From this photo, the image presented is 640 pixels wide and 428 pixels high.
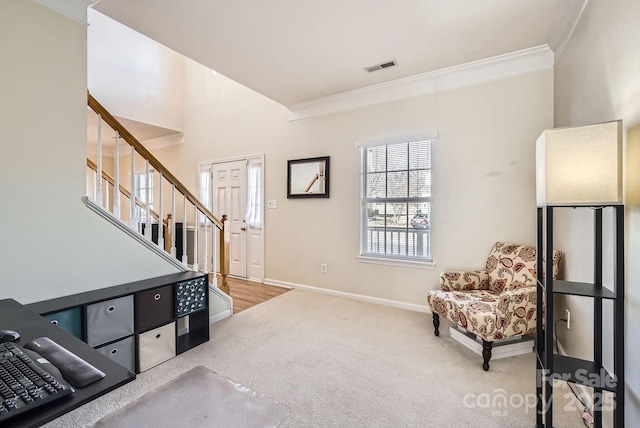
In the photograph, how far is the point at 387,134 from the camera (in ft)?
11.9

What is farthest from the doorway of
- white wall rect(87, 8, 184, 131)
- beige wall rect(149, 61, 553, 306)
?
white wall rect(87, 8, 184, 131)

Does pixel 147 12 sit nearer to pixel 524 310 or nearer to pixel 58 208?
pixel 58 208

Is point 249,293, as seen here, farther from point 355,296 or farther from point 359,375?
point 359,375

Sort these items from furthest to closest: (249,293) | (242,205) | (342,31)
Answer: (242,205) → (249,293) → (342,31)

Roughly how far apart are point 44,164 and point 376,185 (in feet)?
10.1

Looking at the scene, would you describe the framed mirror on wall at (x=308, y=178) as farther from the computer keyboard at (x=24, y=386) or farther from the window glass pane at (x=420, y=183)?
the computer keyboard at (x=24, y=386)

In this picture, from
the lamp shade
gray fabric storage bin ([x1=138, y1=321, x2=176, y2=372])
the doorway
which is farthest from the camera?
the doorway

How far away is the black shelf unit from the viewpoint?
4.20 feet

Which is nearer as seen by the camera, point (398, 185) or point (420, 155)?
point (420, 155)

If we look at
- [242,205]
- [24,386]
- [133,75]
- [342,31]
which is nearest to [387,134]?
[342,31]

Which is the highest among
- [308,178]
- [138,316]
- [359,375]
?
[308,178]

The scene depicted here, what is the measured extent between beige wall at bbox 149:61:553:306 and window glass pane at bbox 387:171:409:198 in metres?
0.36

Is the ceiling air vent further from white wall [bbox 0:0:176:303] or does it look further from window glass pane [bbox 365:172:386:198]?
white wall [bbox 0:0:176:303]

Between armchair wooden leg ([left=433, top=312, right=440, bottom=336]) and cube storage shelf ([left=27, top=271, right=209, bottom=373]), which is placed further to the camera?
armchair wooden leg ([left=433, top=312, right=440, bottom=336])
